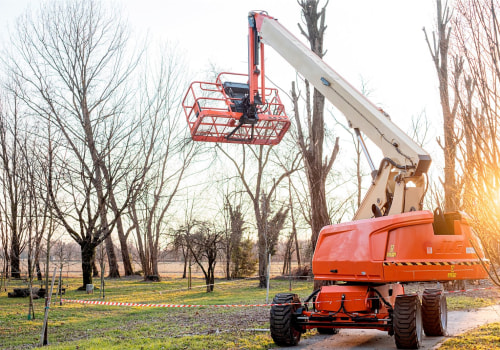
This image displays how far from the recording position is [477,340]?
880 cm

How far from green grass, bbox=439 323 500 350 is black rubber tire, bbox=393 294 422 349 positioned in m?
0.67

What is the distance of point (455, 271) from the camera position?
8320 mm

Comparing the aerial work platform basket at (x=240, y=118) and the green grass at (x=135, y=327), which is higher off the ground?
the aerial work platform basket at (x=240, y=118)

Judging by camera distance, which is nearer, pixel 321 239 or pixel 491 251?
pixel 491 251

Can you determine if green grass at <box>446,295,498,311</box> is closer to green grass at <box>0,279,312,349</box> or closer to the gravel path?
the gravel path

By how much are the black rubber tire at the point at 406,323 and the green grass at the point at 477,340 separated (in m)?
0.67

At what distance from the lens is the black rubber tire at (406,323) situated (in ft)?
25.9

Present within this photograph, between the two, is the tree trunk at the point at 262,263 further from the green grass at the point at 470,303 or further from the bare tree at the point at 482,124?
the bare tree at the point at 482,124

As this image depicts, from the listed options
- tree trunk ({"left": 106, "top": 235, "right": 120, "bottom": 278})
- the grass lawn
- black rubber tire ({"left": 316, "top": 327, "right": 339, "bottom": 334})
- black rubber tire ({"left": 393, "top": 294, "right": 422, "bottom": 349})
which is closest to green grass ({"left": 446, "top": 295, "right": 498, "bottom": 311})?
the grass lawn

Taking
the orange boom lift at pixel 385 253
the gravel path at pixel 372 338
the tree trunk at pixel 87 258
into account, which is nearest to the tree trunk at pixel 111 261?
the tree trunk at pixel 87 258

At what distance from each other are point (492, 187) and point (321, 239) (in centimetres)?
334

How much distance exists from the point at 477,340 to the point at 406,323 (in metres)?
1.81

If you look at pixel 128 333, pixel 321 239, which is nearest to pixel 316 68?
pixel 321 239

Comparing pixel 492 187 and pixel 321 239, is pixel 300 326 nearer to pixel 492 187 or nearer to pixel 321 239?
pixel 321 239
